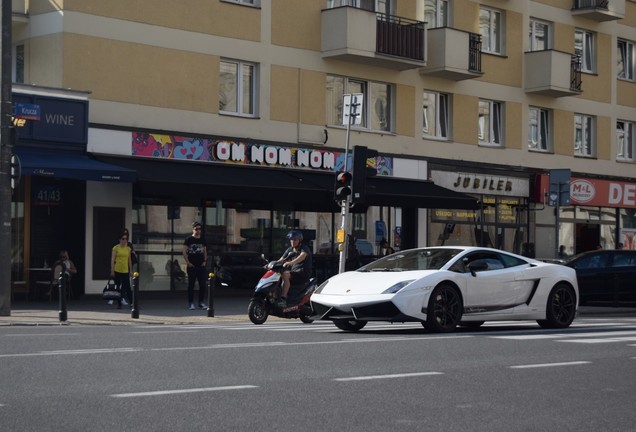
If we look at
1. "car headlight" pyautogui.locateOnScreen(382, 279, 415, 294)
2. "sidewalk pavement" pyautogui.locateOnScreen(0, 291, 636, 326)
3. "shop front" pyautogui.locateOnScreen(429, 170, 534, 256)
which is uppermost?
"shop front" pyautogui.locateOnScreen(429, 170, 534, 256)

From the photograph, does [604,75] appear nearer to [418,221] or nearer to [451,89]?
[451,89]

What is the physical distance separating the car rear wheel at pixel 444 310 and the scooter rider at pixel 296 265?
12.5 feet

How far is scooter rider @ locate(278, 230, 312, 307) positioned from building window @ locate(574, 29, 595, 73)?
2459cm

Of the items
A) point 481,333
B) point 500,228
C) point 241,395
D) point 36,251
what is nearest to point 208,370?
point 241,395

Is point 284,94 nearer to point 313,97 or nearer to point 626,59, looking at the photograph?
point 313,97

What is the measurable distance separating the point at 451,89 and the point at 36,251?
591 inches

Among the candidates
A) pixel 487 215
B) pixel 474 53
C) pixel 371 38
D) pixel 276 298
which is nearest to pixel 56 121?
pixel 276 298

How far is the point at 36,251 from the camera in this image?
28.4 m

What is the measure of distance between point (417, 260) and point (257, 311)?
12.7 ft

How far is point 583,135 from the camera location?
1719 inches

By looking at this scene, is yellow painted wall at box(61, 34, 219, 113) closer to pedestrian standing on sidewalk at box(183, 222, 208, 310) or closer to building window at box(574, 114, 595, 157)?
pedestrian standing on sidewalk at box(183, 222, 208, 310)

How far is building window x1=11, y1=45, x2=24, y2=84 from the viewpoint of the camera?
1179 inches

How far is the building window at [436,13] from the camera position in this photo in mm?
37375

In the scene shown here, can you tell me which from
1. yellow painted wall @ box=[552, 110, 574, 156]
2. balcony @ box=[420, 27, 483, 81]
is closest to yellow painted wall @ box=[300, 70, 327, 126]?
balcony @ box=[420, 27, 483, 81]
